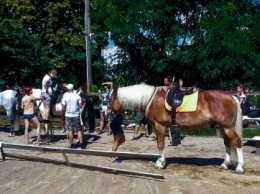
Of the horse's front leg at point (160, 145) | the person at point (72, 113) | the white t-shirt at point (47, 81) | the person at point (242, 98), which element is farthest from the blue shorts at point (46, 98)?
the person at point (242, 98)

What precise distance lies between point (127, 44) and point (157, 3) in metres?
2.28

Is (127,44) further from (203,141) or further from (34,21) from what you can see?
(34,21)

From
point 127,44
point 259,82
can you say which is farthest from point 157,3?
point 259,82

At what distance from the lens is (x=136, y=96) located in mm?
10328

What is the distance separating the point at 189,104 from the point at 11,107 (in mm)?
8379

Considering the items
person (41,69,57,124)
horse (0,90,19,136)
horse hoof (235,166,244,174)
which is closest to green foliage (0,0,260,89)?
horse (0,90,19,136)

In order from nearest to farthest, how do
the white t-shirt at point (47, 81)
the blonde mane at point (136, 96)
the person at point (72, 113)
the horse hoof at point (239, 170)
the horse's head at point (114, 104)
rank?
1. the horse hoof at point (239, 170)
2. the blonde mane at point (136, 96)
3. the horse's head at point (114, 104)
4. the person at point (72, 113)
5. the white t-shirt at point (47, 81)

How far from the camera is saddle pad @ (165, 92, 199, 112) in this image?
398 inches

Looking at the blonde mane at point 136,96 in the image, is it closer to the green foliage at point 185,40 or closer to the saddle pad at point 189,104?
the saddle pad at point 189,104

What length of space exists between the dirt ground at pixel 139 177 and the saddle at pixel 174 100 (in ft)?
4.08

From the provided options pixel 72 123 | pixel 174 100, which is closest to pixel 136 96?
pixel 174 100

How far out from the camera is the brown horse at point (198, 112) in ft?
32.5

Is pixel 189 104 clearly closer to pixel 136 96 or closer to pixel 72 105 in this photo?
pixel 136 96

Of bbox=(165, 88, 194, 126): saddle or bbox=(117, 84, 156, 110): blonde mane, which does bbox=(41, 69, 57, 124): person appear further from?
bbox=(165, 88, 194, 126): saddle
